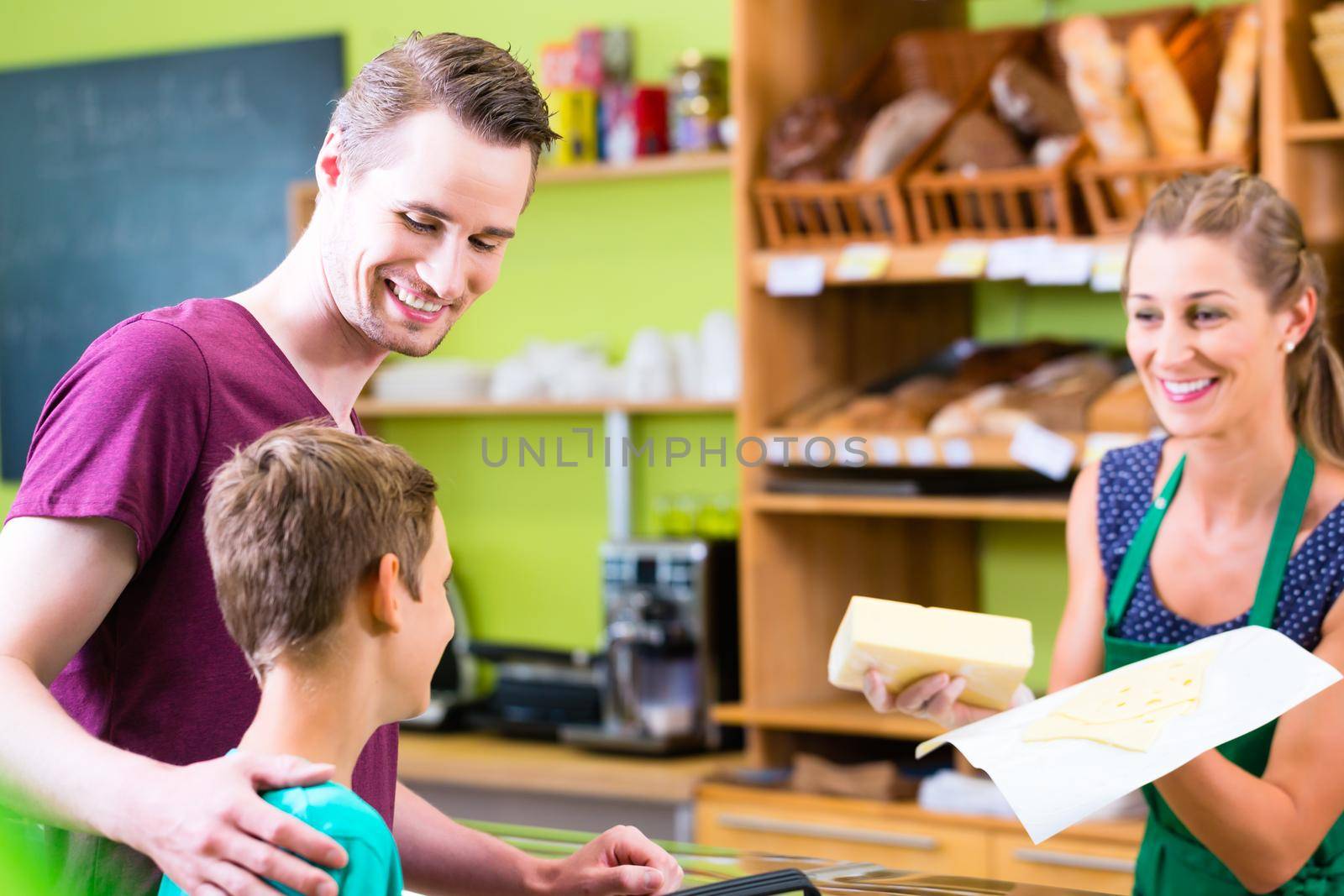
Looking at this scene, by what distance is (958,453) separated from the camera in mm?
2922

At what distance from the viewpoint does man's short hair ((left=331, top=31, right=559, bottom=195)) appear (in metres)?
1.25

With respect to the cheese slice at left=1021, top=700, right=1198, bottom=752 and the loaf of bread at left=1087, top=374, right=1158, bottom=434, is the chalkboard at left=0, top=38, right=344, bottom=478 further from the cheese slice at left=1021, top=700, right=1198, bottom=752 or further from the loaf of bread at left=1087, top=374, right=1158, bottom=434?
the cheese slice at left=1021, top=700, right=1198, bottom=752

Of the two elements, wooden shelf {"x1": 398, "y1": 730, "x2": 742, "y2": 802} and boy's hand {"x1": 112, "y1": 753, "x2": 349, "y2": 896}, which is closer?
boy's hand {"x1": 112, "y1": 753, "x2": 349, "y2": 896}

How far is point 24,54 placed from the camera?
15.6 feet

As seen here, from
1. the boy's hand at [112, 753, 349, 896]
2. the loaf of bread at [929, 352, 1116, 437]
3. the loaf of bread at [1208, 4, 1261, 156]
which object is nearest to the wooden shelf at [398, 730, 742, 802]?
the loaf of bread at [929, 352, 1116, 437]

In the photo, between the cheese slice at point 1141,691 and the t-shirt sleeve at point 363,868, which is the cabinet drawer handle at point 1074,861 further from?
the t-shirt sleeve at point 363,868

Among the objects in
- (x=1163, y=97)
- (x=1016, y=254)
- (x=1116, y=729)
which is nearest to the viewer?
(x=1116, y=729)

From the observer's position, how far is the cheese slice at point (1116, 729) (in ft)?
3.93

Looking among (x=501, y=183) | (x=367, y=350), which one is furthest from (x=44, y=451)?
(x=501, y=183)

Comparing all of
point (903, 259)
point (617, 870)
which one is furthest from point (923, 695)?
point (903, 259)

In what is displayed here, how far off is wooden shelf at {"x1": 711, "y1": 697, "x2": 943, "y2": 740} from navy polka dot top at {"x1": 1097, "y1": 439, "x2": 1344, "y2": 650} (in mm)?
1147

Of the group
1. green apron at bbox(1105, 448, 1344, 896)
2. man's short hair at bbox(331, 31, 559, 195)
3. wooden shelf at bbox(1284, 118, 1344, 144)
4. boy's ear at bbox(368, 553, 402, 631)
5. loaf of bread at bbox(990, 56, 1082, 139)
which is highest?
loaf of bread at bbox(990, 56, 1082, 139)

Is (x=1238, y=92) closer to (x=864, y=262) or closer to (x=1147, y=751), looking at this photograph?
(x=864, y=262)

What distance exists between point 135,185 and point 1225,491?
145 inches
